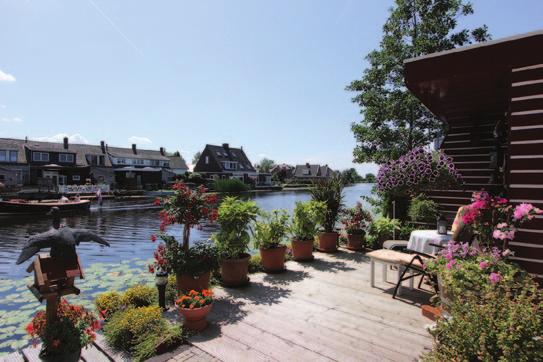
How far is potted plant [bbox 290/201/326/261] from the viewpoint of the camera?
677cm

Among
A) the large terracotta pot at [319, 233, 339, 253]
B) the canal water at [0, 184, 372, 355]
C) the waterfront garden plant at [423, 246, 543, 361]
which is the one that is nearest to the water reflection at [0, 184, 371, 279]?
the canal water at [0, 184, 372, 355]

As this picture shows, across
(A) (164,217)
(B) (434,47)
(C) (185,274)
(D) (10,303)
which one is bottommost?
(D) (10,303)

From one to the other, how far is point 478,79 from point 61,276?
19.5 feet

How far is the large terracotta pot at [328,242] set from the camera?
300 inches

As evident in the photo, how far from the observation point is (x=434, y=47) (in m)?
11.1

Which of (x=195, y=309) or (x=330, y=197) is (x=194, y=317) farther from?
(x=330, y=197)

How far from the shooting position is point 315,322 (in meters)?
3.86

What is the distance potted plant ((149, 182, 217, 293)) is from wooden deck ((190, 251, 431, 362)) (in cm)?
57

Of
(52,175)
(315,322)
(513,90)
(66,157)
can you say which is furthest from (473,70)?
(66,157)

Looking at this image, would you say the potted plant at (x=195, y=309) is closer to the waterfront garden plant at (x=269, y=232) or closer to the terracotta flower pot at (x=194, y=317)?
the terracotta flower pot at (x=194, y=317)

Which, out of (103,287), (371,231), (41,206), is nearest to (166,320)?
(103,287)

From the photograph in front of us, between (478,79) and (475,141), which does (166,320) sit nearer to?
(478,79)

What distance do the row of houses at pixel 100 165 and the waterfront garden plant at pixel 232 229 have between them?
34520 millimetres

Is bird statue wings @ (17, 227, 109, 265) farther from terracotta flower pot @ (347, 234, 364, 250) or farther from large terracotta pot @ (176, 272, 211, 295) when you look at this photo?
terracotta flower pot @ (347, 234, 364, 250)
